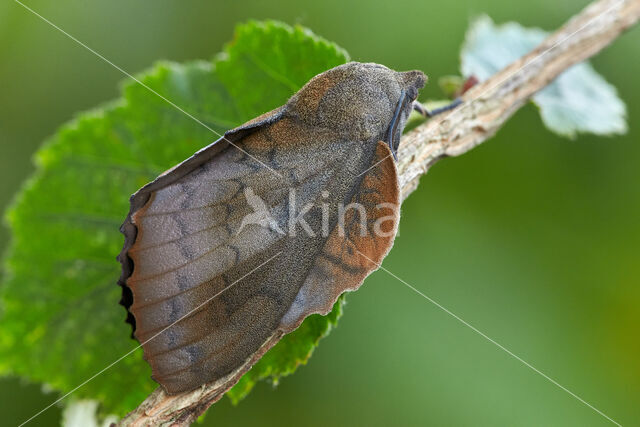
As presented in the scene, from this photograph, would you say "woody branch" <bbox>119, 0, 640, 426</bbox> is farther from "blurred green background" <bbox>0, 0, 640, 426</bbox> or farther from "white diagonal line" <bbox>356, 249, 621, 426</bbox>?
"white diagonal line" <bbox>356, 249, 621, 426</bbox>

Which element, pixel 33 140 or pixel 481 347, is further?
pixel 33 140

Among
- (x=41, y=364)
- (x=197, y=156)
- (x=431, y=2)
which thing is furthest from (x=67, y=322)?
(x=431, y=2)

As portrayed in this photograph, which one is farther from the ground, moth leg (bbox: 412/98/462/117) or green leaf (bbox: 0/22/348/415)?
moth leg (bbox: 412/98/462/117)

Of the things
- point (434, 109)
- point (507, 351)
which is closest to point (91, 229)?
point (434, 109)

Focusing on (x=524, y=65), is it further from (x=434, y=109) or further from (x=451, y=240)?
(x=451, y=240)

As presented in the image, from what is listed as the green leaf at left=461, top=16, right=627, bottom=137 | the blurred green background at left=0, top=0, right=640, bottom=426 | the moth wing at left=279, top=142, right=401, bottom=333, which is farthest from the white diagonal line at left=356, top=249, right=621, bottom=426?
the moth wing at left=279, top=142, right=401, bottom=333

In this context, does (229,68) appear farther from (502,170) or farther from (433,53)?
(502,170)

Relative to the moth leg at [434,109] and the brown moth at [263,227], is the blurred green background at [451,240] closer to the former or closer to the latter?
the moth leg at [434,109]

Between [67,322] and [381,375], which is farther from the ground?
[381,375]
